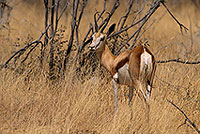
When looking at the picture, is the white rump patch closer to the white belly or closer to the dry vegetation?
the white belly

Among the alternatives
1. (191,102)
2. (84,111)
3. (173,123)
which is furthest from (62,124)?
(191,102)

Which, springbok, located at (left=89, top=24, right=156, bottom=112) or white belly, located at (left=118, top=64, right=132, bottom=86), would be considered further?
white belly, located at (left=118, top=64, right=132, bottom=86)

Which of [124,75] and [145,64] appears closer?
[145,64]

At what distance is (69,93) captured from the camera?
4.02m

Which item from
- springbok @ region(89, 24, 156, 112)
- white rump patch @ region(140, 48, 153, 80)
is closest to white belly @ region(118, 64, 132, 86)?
springbok @ region(89, 24, 156, 112)

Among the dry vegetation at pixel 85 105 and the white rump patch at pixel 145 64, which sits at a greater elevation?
the white rump patch at pixel 145 64

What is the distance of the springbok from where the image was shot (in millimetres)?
3377

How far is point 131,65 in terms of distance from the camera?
136 inches

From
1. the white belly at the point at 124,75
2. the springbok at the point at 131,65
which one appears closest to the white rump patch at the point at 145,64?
the springbok at the point at 131,65

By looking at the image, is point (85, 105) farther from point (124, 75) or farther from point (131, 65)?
point (131, 65)

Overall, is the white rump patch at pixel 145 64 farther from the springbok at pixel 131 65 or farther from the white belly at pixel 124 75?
the white belly at pixel 124 75

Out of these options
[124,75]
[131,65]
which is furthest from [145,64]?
[124,75]

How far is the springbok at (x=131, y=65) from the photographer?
338 centimetres

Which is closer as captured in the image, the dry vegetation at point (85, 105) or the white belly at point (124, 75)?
the dry vegetation at point (85, 105)
